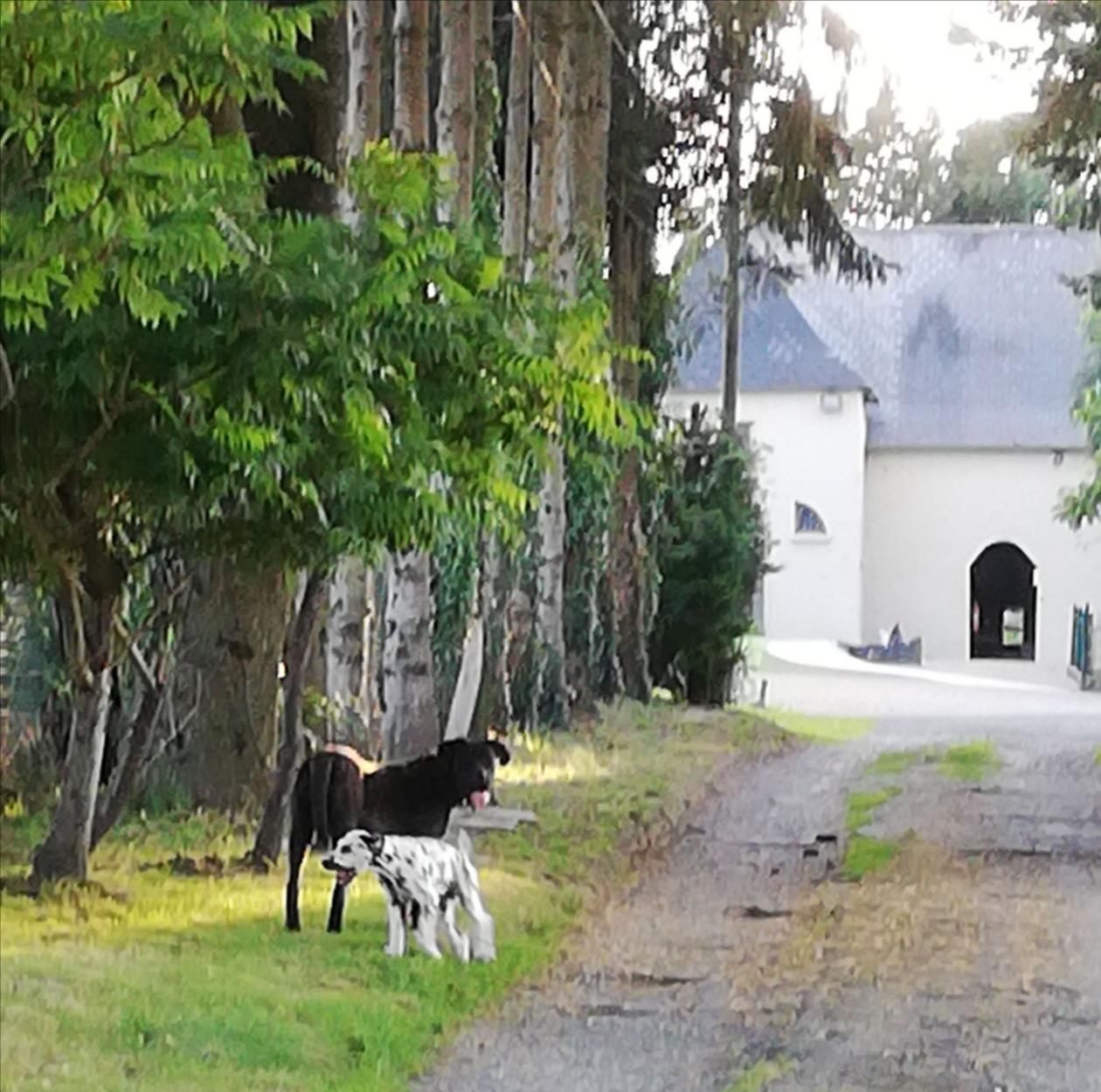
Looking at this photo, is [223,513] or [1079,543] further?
[1079,543]

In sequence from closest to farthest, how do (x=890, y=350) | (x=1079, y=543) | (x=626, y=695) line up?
(x=626, y=695) → (x=1079, y=543) → (x=890, y=350)

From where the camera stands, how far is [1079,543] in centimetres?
3906

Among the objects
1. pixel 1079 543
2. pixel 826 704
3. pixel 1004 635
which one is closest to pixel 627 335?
pixel 826 704

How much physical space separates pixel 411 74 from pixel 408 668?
3817mm

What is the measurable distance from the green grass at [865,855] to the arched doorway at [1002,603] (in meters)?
27.7

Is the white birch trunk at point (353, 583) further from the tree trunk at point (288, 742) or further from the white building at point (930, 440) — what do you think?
the white building at point (930, 440)

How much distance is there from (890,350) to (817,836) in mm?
29007

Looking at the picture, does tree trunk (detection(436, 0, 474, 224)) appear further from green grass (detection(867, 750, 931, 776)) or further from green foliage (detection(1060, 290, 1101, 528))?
green foliage (detection(1060, 290, 1101, 528))

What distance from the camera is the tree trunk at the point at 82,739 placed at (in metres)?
9.20

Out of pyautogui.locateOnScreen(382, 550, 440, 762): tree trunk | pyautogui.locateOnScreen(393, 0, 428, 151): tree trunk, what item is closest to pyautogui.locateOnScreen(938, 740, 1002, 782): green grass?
pyautogui.locateOnScreen(382, 550, 440, 762): tree trunk

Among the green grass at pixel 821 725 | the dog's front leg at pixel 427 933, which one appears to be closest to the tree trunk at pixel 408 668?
the dog's front leg at pixel 427 933

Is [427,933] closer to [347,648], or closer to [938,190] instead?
[347,648]

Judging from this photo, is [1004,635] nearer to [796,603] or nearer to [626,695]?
[796,603]

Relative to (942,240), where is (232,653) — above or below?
below
